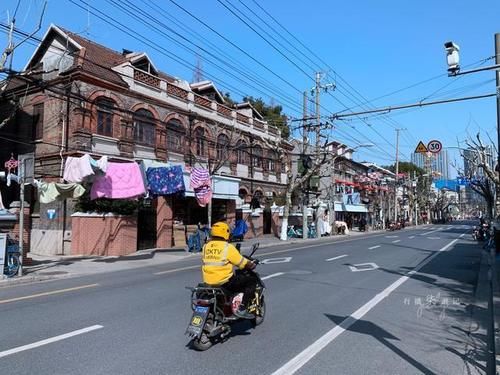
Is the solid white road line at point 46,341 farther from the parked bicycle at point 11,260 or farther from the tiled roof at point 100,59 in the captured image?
the tiled roof at point 100,59

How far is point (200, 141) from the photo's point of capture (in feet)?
103

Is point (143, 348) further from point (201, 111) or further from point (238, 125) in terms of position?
point (238, 125)

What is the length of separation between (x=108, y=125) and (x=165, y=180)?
441cm

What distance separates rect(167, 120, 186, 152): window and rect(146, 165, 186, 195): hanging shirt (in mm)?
5276

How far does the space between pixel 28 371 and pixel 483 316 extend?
25.6 ft

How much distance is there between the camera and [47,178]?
23625mm

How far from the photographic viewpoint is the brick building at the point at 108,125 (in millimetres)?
22953

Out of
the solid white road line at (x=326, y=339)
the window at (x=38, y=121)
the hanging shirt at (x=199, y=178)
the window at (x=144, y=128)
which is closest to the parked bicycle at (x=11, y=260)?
the solid white road line at (x=326, y=339)

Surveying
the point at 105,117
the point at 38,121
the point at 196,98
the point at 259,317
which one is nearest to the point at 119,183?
the point at 105,117

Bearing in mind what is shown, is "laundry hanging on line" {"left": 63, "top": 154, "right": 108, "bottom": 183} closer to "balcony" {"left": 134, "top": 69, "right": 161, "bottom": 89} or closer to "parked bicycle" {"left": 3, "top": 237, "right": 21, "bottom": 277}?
"parked bicycle" {"left": 3, "top": 237, "right": 21, "bottom": 277}

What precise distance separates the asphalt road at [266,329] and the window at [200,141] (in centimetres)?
1795

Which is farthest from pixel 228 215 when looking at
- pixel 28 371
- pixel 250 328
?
pixel 28 371

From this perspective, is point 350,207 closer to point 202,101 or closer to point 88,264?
point 202,101

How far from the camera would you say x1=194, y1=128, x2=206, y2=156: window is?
1207 inches
